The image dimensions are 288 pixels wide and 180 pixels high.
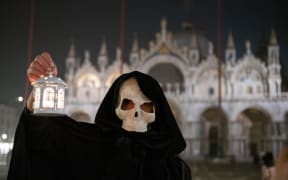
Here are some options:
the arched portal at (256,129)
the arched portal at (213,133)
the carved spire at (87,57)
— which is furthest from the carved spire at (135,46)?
→ the arched portal at (256,129)

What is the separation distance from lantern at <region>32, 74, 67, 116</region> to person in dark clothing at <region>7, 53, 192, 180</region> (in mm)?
90

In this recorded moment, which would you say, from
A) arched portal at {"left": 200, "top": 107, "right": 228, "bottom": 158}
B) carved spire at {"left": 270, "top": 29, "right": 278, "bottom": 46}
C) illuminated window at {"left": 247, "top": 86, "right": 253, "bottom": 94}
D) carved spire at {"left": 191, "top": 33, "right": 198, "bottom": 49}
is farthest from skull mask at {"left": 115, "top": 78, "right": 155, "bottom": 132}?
carved spire at {"left": 191, "top": 33, "right": 198, "bottom": 49}

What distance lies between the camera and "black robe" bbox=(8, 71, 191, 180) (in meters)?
1.35

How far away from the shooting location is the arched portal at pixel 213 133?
16.6 m

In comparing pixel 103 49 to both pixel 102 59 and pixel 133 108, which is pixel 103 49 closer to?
pixel 102 59

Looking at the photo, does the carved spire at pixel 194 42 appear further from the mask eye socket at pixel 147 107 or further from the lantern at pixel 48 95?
the mask eye socket at pixel 147 107

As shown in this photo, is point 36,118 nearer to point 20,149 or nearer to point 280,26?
point 20,149

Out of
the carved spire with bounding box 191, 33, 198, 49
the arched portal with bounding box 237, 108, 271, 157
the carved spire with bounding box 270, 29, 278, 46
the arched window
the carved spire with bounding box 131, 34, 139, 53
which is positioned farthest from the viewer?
the carved spire with bounding box 191, 33, 198, 49

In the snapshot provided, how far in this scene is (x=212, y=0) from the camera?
51.1 feet

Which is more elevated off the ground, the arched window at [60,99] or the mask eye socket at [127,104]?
the arched window at [60,99]

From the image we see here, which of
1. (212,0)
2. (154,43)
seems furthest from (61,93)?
(154,43)

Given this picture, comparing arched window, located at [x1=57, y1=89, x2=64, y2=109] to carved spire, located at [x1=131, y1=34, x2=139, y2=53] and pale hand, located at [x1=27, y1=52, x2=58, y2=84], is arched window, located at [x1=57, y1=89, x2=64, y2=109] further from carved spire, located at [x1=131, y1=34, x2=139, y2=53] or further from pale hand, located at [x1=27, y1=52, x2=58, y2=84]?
carved spire, located at [x1=131, y1=34, x2=139, y2=53]

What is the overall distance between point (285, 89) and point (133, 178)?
59.6ft

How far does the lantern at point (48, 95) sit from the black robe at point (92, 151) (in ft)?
0.38
